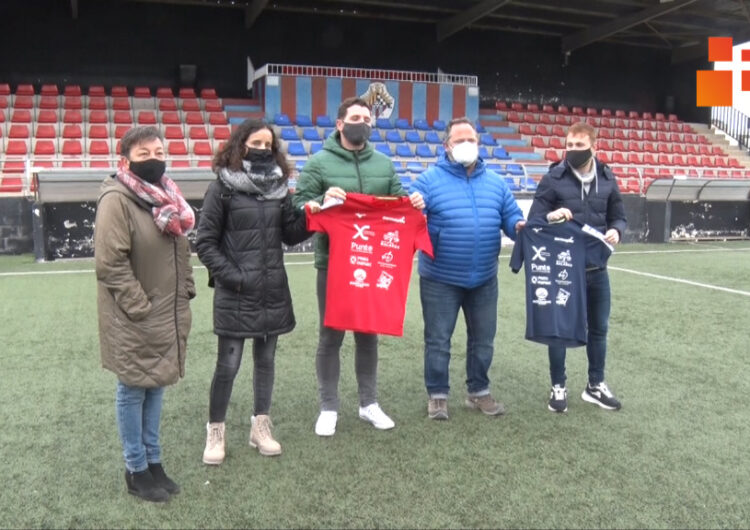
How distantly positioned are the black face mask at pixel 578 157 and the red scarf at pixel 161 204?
1999mm

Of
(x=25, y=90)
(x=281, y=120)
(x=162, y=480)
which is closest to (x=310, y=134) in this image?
(x=281, y=120)

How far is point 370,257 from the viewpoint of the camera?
3316 millimetres

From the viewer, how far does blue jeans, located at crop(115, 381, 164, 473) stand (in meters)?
2.61

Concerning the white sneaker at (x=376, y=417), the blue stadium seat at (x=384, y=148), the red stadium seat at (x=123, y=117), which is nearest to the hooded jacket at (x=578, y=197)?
the white sneaker at (x=376, y=417)

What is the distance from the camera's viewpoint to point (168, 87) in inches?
720

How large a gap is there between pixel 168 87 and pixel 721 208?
45.4 feet

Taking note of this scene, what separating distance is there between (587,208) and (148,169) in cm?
223

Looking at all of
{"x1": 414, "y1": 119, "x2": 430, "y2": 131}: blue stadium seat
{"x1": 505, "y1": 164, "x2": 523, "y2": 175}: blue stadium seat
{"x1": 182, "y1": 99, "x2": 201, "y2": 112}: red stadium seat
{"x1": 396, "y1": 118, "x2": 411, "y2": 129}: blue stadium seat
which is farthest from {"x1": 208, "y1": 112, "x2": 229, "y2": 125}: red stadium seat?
{"x1": 505, "y1": 164, "x2": 523, "y2": 175}: blue stadium seat

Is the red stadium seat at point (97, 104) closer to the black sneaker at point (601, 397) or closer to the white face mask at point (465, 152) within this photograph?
the white face mask at point (465, 152)

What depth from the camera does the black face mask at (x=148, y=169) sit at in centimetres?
253

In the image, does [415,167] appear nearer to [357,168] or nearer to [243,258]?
[357,168]

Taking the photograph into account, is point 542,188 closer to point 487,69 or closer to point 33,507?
point 33,507

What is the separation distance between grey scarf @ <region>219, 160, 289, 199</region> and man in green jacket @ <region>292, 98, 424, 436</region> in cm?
18

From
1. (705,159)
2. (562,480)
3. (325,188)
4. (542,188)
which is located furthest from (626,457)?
(705,159)
